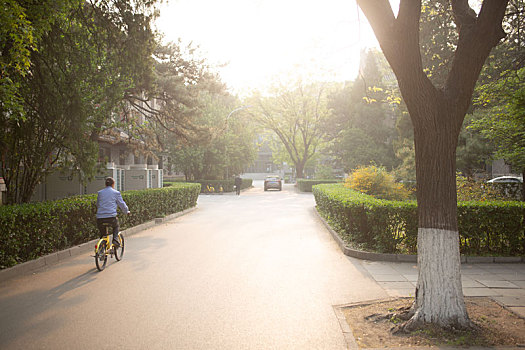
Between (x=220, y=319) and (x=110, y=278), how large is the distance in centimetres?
303

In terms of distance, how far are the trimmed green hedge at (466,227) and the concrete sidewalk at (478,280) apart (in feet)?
2.04

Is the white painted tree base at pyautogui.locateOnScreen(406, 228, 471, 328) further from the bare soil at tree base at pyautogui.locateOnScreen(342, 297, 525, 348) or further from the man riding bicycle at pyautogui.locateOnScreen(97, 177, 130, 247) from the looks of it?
the man riding bicycle at pyautogui.locateOnScreen(97, 177, 130, 247)

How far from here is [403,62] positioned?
194 inches

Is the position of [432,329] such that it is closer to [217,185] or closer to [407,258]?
[407,258]

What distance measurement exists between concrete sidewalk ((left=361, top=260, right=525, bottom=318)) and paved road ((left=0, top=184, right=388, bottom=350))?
0.30 meters

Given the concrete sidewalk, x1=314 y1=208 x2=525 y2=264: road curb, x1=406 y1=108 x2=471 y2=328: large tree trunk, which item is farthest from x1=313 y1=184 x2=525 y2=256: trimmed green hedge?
x1=406 y1=108 x2=471 y2=328: large tree trunk

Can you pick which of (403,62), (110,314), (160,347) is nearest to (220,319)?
(160,347)

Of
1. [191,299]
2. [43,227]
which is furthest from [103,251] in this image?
[191,299]

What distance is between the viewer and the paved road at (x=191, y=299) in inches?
169

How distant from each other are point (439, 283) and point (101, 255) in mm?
5935

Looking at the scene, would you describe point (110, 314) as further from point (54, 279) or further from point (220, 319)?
point (54, 279)

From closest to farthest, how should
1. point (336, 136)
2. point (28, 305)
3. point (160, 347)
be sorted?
point (160, 347)
point (28, 305)
point (336, 136)

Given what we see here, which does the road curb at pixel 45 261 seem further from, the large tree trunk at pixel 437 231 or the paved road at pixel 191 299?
the large tree trunk at pixel 437 231

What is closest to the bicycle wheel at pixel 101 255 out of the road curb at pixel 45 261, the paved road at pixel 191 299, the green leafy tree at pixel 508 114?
the paved road at pixel 191 299
